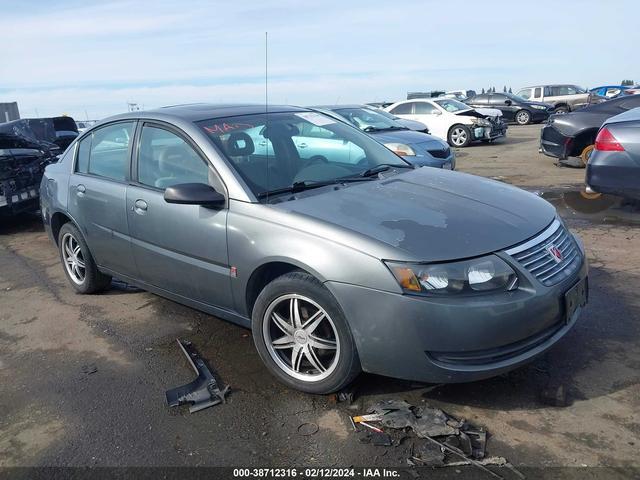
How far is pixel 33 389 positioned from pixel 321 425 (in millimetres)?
1898

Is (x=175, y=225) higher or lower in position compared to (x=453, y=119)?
higher

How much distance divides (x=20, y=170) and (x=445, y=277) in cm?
724

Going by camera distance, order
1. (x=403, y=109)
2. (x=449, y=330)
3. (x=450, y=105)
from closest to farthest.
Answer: (x=449, y=330), (x=450, y=105), (x=403, y=109)

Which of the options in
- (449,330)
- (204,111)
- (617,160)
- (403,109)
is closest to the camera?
(449,330)

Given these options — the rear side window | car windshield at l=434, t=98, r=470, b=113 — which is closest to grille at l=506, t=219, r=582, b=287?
car windshield at l=434, t=98, r=470, b=113

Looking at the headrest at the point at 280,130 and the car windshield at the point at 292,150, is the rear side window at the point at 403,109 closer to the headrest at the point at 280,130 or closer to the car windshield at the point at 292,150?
the car windshield at the point at 292,150

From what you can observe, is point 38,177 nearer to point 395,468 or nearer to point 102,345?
point 102,345

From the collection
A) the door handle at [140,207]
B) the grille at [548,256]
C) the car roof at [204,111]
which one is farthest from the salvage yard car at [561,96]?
the door handle at [140,207]

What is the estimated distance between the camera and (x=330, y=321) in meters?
2.98

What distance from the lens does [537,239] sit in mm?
3035

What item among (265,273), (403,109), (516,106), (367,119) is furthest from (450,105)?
(265,273)

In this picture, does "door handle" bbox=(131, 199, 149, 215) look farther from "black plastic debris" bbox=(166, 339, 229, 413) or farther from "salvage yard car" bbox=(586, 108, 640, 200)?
"salvage yard car" bbox=(586, 108, 640, 200)

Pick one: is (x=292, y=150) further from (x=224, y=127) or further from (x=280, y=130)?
(x=224, y=127)

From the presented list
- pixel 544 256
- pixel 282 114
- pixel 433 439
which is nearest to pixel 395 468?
pixel 433 439
